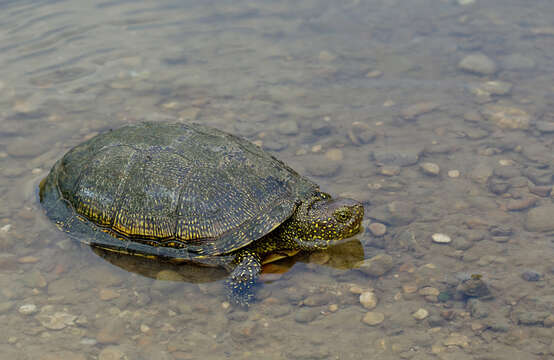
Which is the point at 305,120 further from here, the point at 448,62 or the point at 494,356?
the point at 494,356

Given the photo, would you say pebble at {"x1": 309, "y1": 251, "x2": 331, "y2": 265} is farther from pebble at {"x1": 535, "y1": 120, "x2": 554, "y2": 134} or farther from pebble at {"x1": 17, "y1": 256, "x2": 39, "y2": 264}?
pebble at {"x1": 535, "y1": 120, "x2": 554, "y2": 134}

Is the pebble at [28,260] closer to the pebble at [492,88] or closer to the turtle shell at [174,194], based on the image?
the turtle shell at [174,194]

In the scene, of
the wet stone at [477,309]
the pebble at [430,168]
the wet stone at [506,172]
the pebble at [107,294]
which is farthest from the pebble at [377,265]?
the pebble at [107,294]

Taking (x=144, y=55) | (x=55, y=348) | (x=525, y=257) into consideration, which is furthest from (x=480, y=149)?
(x=144, y=55)

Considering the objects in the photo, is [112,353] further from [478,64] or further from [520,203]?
[478,64]

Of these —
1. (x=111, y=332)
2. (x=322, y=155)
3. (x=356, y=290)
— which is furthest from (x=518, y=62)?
(x=111, y=332)

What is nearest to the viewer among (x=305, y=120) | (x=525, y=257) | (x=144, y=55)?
(x=525, y=257)
